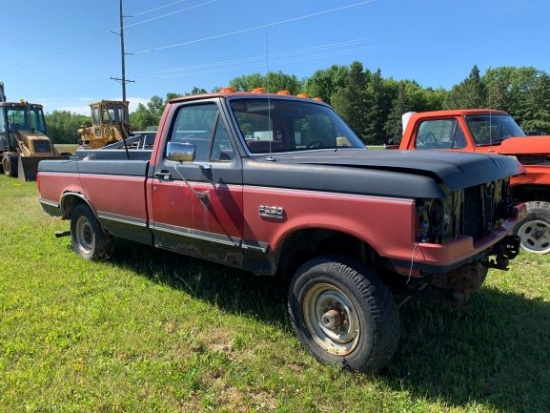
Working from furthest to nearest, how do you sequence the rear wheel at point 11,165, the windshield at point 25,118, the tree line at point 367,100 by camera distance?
the tree line at point 367,100 < the windshield at point 25,118 < the rear wheel at point 11,165

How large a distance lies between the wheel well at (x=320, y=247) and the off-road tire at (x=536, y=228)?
367 centimetres

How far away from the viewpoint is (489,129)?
7.27 meters

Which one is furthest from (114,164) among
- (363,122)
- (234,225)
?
(363,122)

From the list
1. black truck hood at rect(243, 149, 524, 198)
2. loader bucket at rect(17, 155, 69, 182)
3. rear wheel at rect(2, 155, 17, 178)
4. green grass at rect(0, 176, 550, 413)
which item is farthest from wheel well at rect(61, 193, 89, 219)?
rear wheel at rect(2, 155, 17, 178)

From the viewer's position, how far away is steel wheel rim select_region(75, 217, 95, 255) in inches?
250

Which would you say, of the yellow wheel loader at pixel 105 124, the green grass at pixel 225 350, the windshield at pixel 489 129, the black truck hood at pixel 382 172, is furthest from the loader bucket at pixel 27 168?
the black truck hood at pixel 382 172

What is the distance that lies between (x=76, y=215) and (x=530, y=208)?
6.04m

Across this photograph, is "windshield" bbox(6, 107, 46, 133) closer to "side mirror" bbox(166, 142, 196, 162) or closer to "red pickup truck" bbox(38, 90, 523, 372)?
"red pickup truck" bbox(38, 90, 523, 372)

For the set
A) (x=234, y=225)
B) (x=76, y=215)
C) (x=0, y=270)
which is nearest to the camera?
(x=234, y=225)

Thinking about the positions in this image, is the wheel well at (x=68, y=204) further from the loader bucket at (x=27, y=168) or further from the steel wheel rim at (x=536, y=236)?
the loader bucket at (x=27, y=168)

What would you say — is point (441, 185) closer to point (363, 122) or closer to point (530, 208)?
point (530, 208)

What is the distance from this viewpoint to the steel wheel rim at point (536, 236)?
21.0 ft

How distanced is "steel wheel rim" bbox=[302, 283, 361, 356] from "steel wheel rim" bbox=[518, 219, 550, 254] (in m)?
4.19

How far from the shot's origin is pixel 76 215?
250 inches
